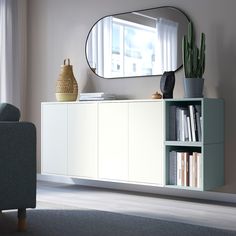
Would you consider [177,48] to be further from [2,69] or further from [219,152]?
[2,69]

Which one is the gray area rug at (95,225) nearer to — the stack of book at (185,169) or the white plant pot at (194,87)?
the stack of book at (185,169)

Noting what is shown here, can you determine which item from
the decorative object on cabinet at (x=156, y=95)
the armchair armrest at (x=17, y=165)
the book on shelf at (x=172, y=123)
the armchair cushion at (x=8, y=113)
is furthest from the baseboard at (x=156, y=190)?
the armchair cushion at (x=8, y=113)

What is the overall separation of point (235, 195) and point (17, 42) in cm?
278

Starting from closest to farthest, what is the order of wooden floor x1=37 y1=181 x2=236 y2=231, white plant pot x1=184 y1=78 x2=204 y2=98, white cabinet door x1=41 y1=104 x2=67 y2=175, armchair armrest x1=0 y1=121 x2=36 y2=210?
1. armchair armrest x1=0 y1=121 x2=36 y2=210
2. wooden floor x1=37 y1=181 x2=236 y2=231
3. white plant pot x1=184 y1=78 x2=204 y2=98
4. white cabinet door x1=41 y1=104 x2=67 y2=175

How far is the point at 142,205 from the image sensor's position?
3564 mm

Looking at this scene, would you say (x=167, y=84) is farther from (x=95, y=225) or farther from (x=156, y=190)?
(x=95, y=225)

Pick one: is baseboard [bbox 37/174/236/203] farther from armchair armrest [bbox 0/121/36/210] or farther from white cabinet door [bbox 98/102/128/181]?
armchair armrest [bbox 0/121/36/210]

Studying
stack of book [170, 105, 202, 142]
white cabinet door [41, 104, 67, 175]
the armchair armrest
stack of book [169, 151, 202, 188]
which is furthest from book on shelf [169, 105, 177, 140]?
the armchair armrest

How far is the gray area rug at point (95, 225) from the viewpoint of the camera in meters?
2.62

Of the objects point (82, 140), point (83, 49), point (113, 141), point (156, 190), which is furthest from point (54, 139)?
point (156, 190)

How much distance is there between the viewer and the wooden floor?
3.09 meters

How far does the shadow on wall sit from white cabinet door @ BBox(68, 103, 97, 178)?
3.77ft

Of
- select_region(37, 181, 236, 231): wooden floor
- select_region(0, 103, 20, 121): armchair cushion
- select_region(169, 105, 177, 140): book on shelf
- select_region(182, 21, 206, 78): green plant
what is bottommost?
select_region(37, 181, 236, 231): wooden floor

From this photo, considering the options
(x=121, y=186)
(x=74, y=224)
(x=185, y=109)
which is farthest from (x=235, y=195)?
(x=74, y=224)
